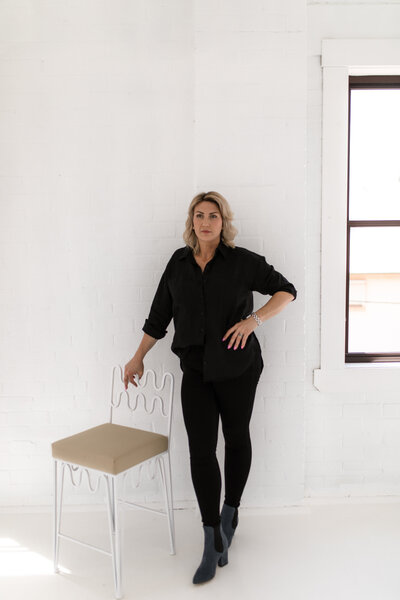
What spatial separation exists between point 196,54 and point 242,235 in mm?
1007

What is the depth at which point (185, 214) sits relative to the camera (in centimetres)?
295

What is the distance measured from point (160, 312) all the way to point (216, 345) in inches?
15.6

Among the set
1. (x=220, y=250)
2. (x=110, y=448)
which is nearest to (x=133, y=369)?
(x=110, y=448)

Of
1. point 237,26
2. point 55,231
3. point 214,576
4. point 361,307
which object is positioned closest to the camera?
point 214,576

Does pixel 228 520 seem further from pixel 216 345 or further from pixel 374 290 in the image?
pixel 374 290

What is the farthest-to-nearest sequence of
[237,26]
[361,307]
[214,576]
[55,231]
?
[361,307] → [55,231] → [237,26] → [214,576]

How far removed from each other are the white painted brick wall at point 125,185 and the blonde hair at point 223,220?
348mm

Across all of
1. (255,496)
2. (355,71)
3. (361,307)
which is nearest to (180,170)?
(355,71)

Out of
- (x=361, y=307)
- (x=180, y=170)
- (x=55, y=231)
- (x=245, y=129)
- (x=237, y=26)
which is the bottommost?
(x=361, y=307)

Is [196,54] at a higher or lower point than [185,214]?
higher

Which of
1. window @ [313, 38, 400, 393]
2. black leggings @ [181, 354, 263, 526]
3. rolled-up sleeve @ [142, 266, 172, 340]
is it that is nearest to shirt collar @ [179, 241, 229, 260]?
rolled-up sleeve @ [142, 266, 172, 340]

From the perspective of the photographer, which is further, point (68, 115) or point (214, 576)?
point (68, 115)

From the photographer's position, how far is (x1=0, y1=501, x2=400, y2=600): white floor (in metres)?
2.27

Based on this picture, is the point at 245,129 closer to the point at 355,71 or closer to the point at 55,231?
the point at 355,71
